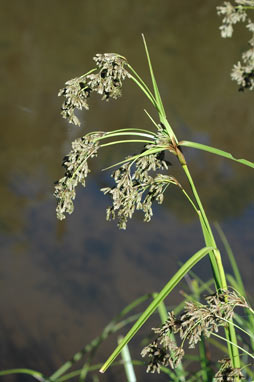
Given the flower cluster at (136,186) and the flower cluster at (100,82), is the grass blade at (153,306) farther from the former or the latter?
the flower cluster at (100,82)

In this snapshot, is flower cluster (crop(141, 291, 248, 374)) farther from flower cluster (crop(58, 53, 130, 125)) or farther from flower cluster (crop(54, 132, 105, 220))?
flower cluster (crop(58, 53, 130, 125))

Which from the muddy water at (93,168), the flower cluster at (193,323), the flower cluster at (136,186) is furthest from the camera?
the muddy water at (93,168)

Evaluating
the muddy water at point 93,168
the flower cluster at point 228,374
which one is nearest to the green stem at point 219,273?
the flower cluster at point 228,374

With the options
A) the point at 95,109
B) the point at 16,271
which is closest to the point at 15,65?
the point at 95,109

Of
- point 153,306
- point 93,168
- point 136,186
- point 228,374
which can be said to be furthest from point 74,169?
point 93,168

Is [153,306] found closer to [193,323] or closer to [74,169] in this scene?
[193,323]

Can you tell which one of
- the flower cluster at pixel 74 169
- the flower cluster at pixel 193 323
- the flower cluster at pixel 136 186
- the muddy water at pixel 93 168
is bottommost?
the flower cluster at pixel 193 323

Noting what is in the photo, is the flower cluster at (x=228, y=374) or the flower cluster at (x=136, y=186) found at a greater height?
the flower cluster at (x=136, y=186)
